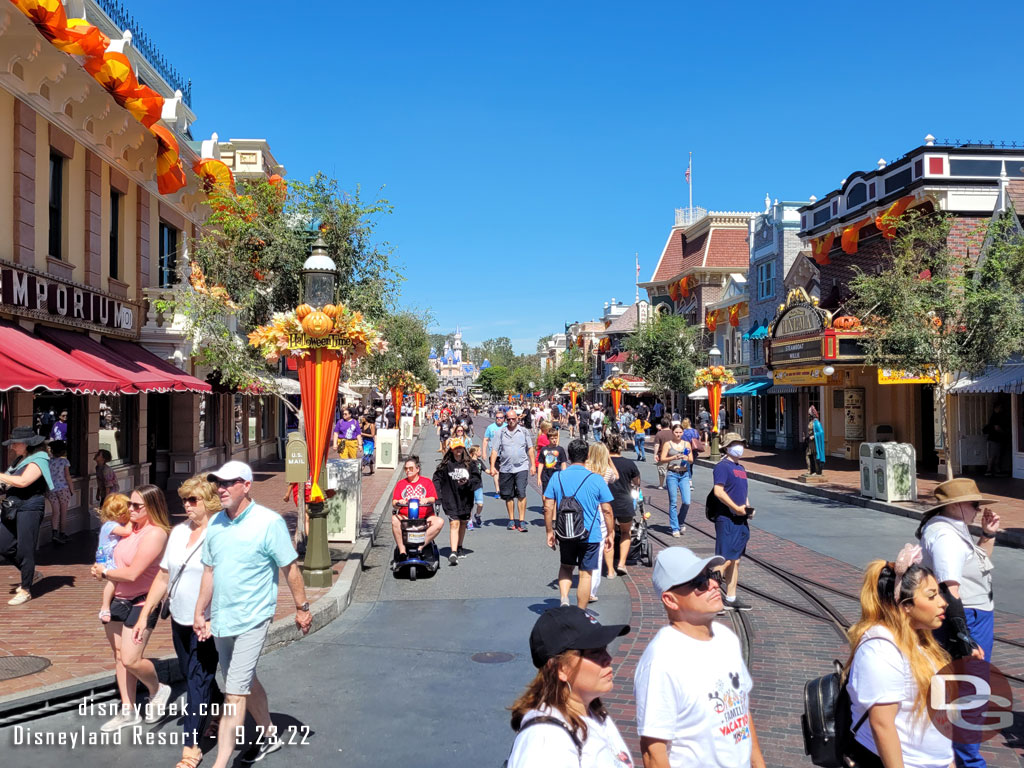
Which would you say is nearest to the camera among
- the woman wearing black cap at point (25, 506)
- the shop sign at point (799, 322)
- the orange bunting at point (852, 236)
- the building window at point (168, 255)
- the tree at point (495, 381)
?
the woman wearing black cap at point (25, 506)

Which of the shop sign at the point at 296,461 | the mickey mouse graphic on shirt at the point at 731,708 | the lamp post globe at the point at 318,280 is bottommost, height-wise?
the mickey mouse graphic on shirt at the point at 731,708

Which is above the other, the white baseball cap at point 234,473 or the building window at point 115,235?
the building window at point 115,235

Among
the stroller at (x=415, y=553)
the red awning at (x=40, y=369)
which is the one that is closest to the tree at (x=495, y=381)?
the red awning at (x=40, y=369)

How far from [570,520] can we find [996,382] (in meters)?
16.0

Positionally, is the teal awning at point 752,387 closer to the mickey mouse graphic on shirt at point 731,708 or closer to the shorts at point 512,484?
the shorts at point 512,484

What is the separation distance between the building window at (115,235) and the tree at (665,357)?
26746mm

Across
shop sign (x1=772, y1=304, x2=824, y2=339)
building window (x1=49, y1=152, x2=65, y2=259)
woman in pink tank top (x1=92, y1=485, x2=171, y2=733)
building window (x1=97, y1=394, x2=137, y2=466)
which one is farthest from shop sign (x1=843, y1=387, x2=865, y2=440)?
woman in pink tank top (x1=92, y1=485, x2=171, y2=733)

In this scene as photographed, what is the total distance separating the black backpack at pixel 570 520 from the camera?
7.09 m

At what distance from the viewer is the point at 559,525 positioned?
23.5ft

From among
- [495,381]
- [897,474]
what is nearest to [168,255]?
[897,474]

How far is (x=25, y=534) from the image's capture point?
26.8 feet

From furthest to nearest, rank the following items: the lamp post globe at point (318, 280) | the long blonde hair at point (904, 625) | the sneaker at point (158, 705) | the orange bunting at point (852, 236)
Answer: the orange bunting at point (852, 236) < the lamp post globe at point (318, 280) < the sneaker at point (158, 705) < the long blonde hair at point (904, 625)

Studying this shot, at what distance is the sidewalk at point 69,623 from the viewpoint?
19.1 ft

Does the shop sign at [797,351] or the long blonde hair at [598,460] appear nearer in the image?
the long blonde hair at [598,460]
